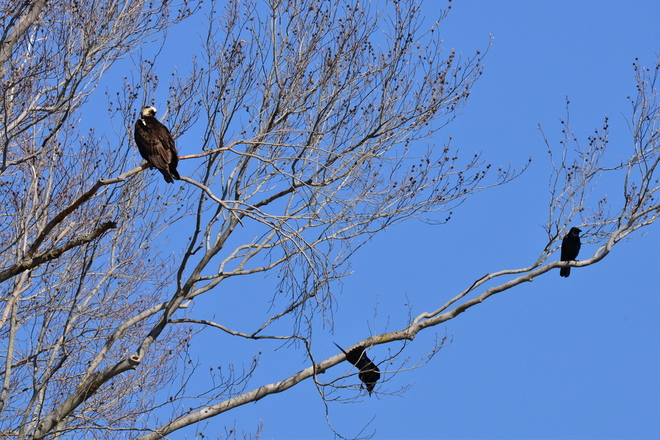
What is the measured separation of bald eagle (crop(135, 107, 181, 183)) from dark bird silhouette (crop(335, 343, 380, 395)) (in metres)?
2.06

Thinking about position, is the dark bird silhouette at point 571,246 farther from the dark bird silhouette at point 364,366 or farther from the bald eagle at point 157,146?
the bald eagle at point 157,146

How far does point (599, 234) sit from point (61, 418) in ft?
16.3

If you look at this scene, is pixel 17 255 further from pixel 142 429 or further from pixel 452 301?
pixel 452 301

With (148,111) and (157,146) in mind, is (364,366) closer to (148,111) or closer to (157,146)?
(157,146)

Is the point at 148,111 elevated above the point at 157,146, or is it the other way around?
the point at 148,111

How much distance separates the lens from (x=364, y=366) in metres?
7.06

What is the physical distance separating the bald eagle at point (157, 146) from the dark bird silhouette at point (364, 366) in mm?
2064

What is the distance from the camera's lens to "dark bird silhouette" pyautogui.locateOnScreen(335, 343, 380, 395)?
697cm

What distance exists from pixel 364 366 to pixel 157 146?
8.47 ft

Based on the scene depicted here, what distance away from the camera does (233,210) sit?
20.7 feet

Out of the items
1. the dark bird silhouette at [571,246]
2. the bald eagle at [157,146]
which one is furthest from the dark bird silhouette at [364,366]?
the dark bird silhouette at [571,246]

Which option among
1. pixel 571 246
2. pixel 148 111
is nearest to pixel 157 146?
pixel 148 111

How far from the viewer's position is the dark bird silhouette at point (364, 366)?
6969mm

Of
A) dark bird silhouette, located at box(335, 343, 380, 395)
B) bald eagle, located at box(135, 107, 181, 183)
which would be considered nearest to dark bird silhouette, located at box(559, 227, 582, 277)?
dark bird silhouette, located at box(335, 343, 380, 395)
